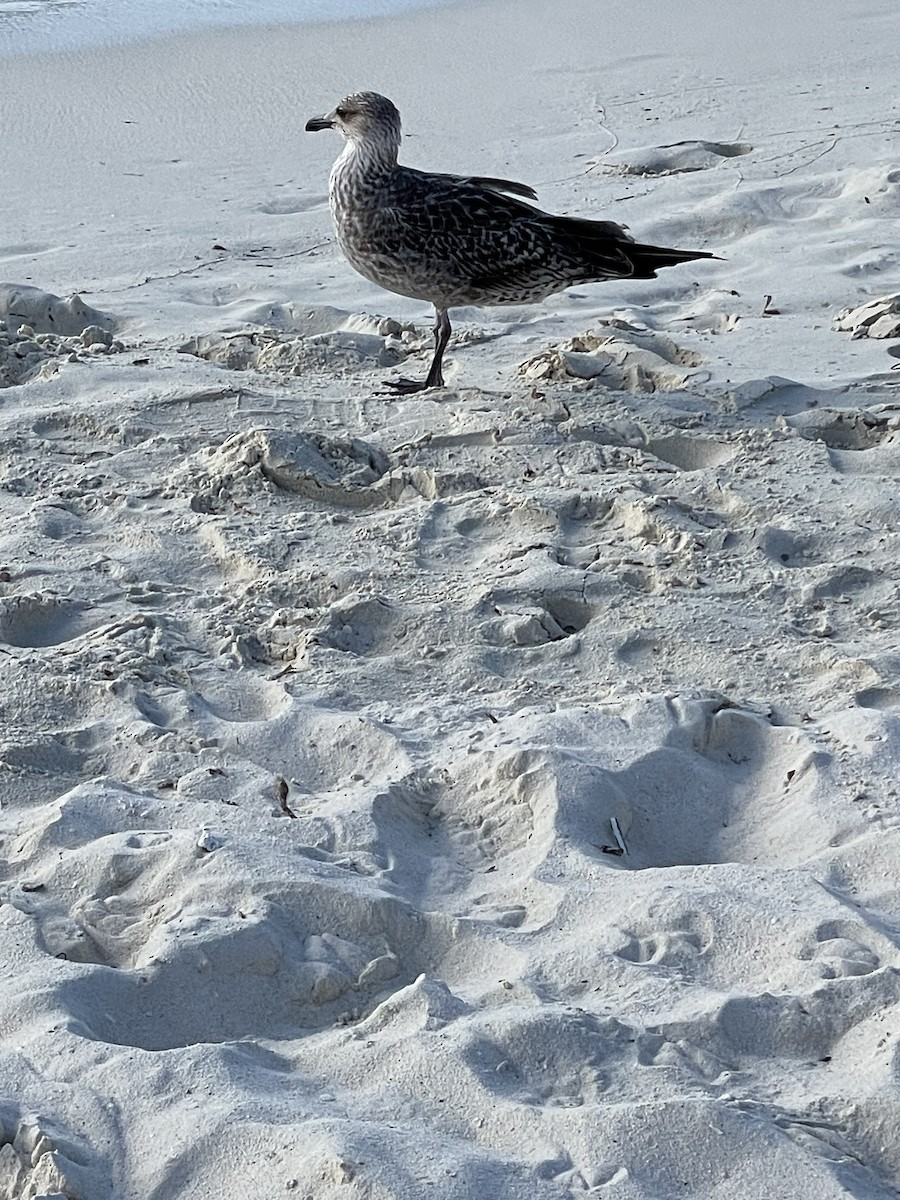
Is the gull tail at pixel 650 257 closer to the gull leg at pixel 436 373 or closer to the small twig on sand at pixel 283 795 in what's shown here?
the gull leg at pixel 436 373

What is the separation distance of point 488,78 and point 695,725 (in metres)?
7.45

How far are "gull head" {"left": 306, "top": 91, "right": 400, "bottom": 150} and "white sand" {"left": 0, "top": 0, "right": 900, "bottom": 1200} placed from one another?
703 millimetres

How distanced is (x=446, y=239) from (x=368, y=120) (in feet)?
1.84

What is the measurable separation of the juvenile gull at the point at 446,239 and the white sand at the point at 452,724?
0.24 m

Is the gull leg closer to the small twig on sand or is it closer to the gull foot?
the gull foot

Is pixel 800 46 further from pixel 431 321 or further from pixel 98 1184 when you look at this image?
pixel 98 1184

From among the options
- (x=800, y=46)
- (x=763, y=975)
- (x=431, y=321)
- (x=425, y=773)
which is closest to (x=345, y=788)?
(x=425, y=773)

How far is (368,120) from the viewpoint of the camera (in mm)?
5395

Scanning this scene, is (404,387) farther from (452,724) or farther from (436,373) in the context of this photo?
(452,724)

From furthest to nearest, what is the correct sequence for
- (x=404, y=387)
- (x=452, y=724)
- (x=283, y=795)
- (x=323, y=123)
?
(x=323, y=123) → (x=404, y=387) → (x=452, y=724) → (x=283, y=795)

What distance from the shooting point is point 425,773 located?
301cm

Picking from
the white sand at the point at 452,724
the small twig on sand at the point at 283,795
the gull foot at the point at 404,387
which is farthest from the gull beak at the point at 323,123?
the small twig on sand at the point at 283,795

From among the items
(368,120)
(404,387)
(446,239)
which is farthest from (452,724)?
(368,120)

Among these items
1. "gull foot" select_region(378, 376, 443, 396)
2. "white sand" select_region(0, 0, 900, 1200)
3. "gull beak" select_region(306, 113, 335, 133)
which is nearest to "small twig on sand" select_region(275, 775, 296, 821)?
"white sand" select_region(0, 0, 900, 1200)
